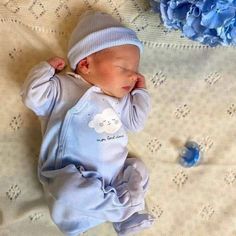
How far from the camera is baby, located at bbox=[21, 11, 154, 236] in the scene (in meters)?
1.17

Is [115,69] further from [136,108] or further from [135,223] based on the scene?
[135,223]

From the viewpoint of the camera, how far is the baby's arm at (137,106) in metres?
1.26

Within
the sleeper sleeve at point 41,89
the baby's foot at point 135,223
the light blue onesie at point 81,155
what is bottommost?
the baby's foot at point 135,223

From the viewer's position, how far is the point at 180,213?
4.42 feet

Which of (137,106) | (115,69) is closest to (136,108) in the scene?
(137,106)

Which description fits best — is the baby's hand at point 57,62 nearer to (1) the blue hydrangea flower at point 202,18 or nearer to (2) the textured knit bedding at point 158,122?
(2) the textured knit bedding at point 158,122

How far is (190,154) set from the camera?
134 cm

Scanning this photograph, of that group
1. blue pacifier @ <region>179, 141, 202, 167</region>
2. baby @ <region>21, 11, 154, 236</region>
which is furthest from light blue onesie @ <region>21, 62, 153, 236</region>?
blue pacifier @ <region>179, 141, 202, 167</region>

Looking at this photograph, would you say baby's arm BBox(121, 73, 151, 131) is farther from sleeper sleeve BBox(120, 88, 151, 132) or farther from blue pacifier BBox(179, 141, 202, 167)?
blue pacifier BBox(179, 141, 202, 167)

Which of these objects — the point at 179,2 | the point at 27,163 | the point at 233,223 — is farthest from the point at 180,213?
the point at 179,2

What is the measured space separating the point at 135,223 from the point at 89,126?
23 centimetres

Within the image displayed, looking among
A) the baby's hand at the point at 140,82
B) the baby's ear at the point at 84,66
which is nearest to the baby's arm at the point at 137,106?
the baby's hand at the point at 140,82

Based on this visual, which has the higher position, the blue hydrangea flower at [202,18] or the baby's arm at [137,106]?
the blue hydrangea flower at [202,18]

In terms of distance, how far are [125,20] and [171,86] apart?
0.60 ft
